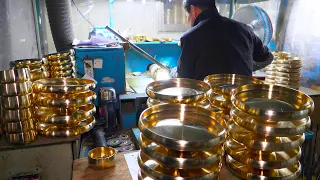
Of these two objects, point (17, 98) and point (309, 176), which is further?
point (309, 176)

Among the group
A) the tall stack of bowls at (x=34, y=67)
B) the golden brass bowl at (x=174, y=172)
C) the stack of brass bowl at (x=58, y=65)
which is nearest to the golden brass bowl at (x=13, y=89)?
the tall stack of bowls at (x=34, y=67)

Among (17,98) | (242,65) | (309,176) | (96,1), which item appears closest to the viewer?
(17,98)

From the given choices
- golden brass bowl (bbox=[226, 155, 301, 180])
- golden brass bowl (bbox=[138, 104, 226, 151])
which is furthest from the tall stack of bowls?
golden brass bowl (bbox=[226, 155, 301, 180])

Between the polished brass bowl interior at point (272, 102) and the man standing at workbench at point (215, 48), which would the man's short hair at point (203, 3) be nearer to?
the man standing at workbench at point (215, 48)

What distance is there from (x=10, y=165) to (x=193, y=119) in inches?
38.7

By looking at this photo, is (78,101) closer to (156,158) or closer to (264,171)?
(156,158)

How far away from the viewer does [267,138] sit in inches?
28.4

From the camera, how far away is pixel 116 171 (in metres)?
0.96

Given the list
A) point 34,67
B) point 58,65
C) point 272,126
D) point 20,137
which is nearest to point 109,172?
point 20,137

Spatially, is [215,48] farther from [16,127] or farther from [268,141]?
[16,127]

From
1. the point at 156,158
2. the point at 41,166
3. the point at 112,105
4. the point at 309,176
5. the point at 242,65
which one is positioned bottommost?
the point at 309,176

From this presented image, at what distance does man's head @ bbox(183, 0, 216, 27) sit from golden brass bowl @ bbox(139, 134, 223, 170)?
164 centimetres

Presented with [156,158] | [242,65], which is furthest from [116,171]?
[242,65]

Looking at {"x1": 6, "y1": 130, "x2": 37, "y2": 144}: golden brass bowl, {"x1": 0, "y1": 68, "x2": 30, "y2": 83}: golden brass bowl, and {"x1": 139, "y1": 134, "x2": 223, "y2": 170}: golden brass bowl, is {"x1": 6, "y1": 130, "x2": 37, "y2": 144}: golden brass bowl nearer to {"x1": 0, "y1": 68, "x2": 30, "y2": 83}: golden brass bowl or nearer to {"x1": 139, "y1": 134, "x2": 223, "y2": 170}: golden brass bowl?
{"x1": 0, "y1": 68, "x2": 30, "y2": 83}: golden brass bowl
